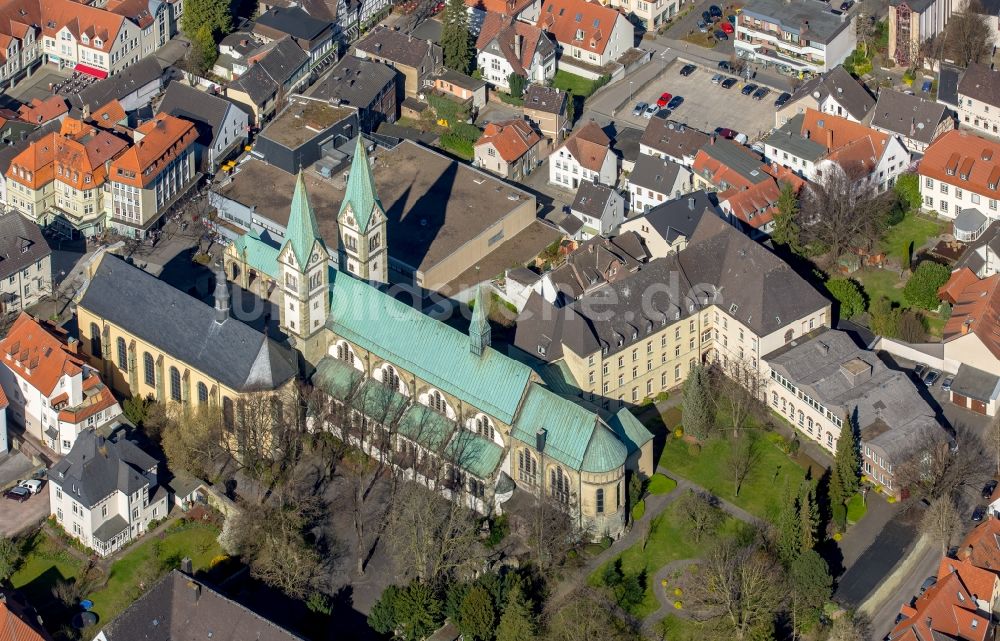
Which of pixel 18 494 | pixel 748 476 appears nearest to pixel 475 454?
pixel 748 476

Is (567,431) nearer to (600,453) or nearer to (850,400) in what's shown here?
(600,453)

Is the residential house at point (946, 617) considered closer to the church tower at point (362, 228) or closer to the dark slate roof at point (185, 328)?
the church tower at point (362, 228)

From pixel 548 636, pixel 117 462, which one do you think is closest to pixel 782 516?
pixel 548 636

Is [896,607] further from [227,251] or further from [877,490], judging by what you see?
[227,251]

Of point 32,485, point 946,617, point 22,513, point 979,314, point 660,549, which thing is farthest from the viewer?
point 979,314

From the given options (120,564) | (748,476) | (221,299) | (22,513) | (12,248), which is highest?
(221,299)

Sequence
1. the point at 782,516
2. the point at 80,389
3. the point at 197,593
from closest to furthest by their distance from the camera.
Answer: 1. the point at 197,593
2. the point at 782,516
3. the point at 80,389
